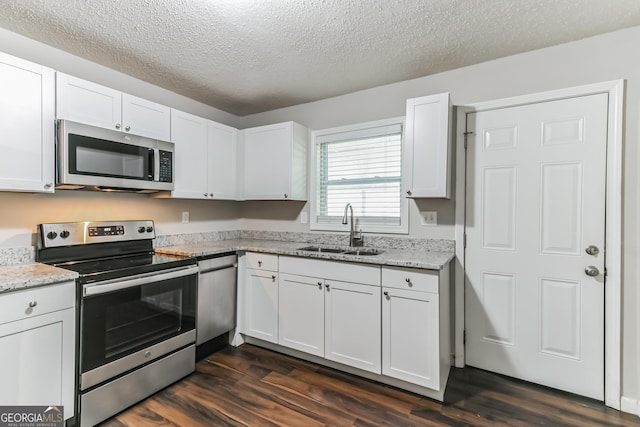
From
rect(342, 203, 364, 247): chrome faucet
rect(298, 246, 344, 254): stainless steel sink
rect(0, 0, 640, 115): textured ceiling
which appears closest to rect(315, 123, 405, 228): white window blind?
rect(342, 203, 364, 247): chrome faucet

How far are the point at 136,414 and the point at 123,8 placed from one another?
2.40 meters

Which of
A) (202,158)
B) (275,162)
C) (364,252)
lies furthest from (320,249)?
(202,158)

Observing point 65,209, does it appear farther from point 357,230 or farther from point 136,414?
point 357,230

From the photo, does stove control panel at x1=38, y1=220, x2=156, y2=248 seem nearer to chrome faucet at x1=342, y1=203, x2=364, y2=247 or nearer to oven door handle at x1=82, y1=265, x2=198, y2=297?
oven door handle at x1=82, y1=265, x2=198, y2=297

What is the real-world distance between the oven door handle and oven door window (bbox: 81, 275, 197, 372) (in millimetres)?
32

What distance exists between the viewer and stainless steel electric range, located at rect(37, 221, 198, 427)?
5.80 ft

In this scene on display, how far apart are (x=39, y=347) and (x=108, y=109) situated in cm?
154

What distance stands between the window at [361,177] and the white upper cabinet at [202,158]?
89cm

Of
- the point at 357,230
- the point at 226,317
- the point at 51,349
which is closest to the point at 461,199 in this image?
the point at 357,230

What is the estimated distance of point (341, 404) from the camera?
6.55 ft

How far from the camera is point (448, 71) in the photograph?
2533mm

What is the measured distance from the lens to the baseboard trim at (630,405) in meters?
1.89

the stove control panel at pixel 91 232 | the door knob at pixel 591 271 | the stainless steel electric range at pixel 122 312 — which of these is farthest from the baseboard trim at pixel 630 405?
the stove control panel at pixel 91 232

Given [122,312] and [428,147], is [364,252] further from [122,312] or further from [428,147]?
[122,312]
